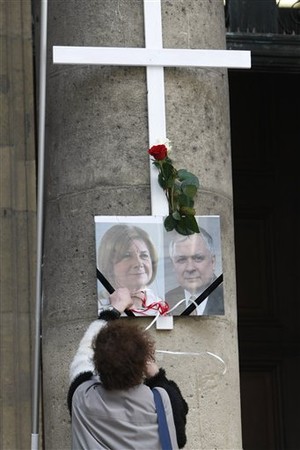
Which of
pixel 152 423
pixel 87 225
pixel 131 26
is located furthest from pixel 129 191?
pixel 152 423

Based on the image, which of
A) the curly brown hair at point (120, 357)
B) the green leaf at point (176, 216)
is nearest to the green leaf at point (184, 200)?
the green leaf at point (176, 216)

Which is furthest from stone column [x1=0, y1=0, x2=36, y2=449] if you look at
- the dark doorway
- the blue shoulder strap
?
the dark doorway

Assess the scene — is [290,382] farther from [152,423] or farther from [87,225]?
[152,423]

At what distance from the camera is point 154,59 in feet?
20.3

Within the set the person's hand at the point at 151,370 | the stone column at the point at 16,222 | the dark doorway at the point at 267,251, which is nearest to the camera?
the person's hand at the point at 151,370

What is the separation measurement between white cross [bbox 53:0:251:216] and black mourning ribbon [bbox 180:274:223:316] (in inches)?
14.8

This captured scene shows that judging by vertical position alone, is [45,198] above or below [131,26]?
below

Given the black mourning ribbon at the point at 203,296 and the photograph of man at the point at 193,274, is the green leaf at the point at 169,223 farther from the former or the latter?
the black mourning ribbon at the point at 203,296

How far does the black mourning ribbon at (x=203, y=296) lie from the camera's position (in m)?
5.97

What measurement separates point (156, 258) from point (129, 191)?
1.10ft

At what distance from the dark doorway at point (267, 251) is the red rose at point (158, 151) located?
3.86 m

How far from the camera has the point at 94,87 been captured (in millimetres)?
6227

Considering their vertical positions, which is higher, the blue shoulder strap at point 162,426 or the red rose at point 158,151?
the red rose at point 158,151

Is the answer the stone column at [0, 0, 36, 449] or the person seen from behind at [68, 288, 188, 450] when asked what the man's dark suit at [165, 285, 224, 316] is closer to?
the stone column at [0, 0, 36, 449]
